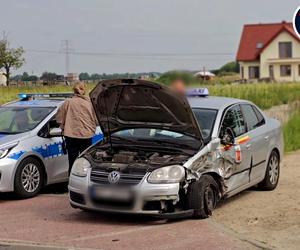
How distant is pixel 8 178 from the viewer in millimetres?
9500

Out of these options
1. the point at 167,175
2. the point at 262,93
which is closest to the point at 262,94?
the point at 262,93

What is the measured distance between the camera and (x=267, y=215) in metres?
8.39

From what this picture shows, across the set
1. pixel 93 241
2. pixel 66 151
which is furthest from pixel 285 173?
pixel 93 241

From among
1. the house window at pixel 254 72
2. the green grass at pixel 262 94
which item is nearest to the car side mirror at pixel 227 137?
the green grass at pixel 262 94

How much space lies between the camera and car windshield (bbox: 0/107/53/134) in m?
10.4

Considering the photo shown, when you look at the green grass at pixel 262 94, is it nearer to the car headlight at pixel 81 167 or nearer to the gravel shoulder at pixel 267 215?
the gravel shoulder at pixel 267 215

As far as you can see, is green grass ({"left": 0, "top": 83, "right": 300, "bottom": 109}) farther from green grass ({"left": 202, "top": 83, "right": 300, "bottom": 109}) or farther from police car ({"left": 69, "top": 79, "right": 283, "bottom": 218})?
police car ({"left": 69, "top": 79, "right": 283, "bottom": 218})

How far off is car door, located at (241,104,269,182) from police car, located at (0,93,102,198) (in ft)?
9.08

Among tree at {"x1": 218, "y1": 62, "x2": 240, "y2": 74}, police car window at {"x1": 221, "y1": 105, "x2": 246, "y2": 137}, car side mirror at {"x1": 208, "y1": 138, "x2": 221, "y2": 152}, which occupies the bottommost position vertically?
car side mirror at {"x1": 208, "y1": 138, "x2": 221, "y2": 152}

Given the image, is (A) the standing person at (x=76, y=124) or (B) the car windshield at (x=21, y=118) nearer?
(A) the standing person at (x=76, y=124)

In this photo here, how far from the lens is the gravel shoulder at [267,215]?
23.7ft

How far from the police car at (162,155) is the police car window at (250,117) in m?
0.10

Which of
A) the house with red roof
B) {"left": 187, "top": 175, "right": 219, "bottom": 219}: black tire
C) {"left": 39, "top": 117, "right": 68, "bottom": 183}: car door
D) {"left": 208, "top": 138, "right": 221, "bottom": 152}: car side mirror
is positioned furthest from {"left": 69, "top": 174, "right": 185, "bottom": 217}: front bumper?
the house with red roof

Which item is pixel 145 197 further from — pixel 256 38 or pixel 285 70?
pixel 256 38
